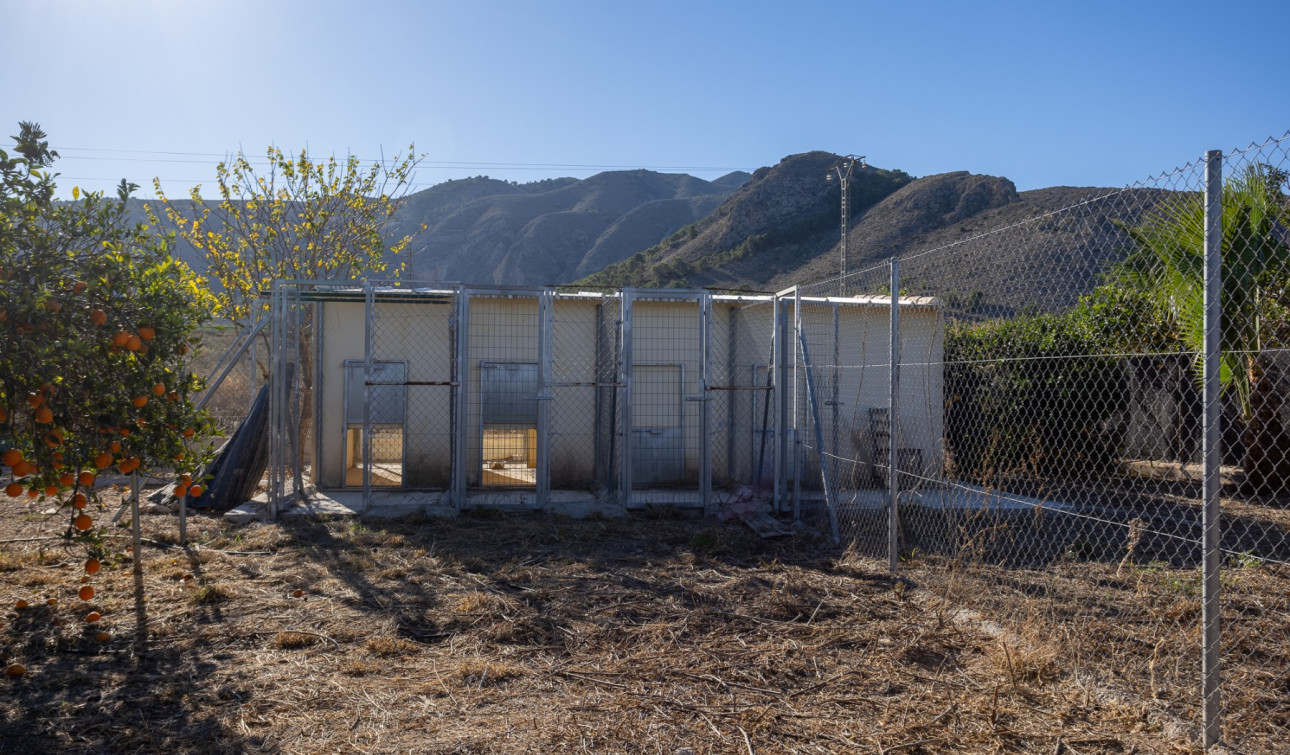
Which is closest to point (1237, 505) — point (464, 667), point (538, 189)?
point (464, 667)

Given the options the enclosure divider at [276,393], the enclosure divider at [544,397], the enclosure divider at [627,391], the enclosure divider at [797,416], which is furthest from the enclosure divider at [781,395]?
the enclosure divider at [276,393]

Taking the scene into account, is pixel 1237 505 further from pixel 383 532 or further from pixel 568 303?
pixel 383 532

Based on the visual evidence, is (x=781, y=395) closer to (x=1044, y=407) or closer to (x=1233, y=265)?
(x=1233, y=265)

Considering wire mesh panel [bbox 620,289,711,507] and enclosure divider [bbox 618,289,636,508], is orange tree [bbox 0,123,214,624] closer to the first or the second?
enclosure divider [bbox 618,289,636,508]

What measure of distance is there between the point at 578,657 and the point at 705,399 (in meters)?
4.93

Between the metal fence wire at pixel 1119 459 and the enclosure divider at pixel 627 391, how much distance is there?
1909 mm

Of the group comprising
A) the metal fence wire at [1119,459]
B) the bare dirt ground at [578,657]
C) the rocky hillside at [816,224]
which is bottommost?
the bare dirt ground at [578,657]

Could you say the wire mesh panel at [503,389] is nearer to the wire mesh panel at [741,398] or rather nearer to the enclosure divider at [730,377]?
the wire mesh panel at [741,398]

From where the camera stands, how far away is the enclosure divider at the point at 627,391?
31.3 feet

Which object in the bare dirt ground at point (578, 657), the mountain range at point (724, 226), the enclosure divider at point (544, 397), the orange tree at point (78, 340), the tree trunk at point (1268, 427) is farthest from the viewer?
the mountain range at point (724, 226)

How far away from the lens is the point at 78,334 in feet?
13.1

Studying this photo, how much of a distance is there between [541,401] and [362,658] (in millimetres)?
5014

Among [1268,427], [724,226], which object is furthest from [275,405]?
[724,226]

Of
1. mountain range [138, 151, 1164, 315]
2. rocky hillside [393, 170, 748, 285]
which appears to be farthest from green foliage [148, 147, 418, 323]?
rocky hillside [393, 170, 748, 285]
